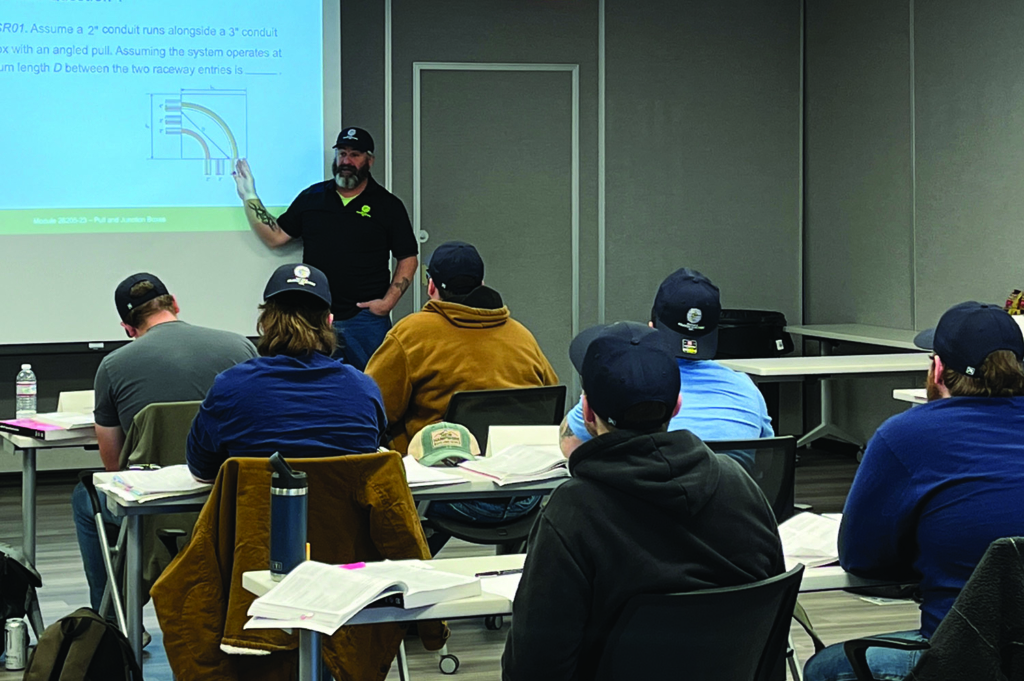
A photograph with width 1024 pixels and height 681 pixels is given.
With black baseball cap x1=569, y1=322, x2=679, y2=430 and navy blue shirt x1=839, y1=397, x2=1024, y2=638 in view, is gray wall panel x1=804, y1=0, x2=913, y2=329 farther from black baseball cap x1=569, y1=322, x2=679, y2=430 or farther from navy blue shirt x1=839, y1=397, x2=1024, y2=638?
black baseball cap x1=569, y1=322, x2=679, y2=430

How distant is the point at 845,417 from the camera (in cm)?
805

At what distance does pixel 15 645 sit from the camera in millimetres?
3844

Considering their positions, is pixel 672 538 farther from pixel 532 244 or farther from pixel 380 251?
pixel 532 244

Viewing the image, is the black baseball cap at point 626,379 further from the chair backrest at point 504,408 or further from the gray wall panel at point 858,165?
the gray wall panel at point 858,165

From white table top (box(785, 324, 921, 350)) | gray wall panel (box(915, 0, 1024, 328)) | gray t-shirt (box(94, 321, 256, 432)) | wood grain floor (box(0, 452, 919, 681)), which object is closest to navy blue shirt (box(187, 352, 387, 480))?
gray t-shirt (box(94, 321, 256, 432))

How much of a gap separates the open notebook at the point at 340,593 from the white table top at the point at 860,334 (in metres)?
5.10

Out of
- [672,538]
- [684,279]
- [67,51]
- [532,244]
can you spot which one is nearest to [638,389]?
[672,538]

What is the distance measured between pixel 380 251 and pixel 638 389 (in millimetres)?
4860

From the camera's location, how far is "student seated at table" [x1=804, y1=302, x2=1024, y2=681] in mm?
2385

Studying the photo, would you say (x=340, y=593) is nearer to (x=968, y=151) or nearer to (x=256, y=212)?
(x=256, y=212)

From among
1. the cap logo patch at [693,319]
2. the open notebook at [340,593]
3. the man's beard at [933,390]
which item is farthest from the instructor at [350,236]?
the open notebook at [340,593]

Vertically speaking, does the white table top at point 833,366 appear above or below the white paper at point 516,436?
above

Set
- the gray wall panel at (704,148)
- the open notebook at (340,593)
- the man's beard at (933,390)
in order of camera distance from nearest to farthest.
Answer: the open notebook at (340,593) → the man's beard at (933,390) → the gray wall panel at (704,148)

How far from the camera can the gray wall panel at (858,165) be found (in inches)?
299
